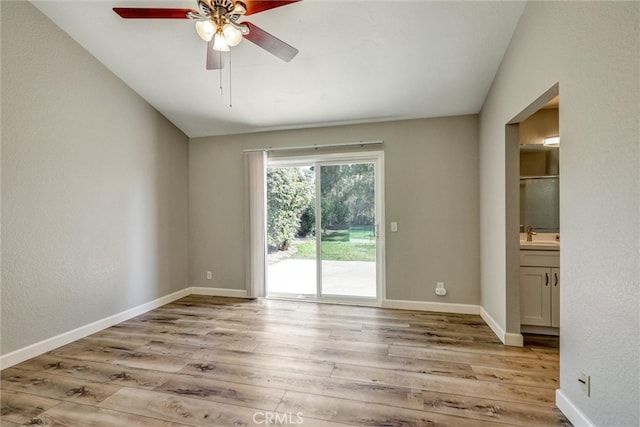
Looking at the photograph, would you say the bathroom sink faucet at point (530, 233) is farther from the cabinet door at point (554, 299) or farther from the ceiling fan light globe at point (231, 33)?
the ceiling fan light globe at point (231, 33)

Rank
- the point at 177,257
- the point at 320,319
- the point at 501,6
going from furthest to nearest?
the point at 177,257
the point at 320,319
the point at 501,6

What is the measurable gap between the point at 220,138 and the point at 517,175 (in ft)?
12.6

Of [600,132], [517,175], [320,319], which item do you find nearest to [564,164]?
[600,132]

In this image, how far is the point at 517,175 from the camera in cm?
Answer: 256

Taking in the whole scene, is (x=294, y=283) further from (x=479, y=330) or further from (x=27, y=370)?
(x=27, y=370)

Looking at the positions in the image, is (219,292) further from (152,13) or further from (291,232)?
(152,13)

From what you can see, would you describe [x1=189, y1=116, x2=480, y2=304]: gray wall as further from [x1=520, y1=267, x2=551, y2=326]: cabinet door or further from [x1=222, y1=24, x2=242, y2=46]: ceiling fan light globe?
[x1=222, y1=24, x2=242, y2=46]: ceiling fan light globe

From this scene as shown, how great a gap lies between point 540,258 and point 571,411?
1490 mm

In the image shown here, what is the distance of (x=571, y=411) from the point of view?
1635 millimetres

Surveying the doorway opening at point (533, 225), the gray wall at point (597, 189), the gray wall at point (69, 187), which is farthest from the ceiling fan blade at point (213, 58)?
the doorway opening at point (533, 225)

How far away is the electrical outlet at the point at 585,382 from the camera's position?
151 centimetres

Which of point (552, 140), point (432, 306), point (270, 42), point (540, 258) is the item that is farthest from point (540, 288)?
point (270, 42)

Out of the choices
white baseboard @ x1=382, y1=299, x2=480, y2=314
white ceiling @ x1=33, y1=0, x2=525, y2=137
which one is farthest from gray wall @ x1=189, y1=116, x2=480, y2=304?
white ceiling @ x1=33, y1=0, x2=525, y2=137

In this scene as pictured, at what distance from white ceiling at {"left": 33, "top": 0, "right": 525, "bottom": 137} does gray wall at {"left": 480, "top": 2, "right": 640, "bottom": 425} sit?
645mm
